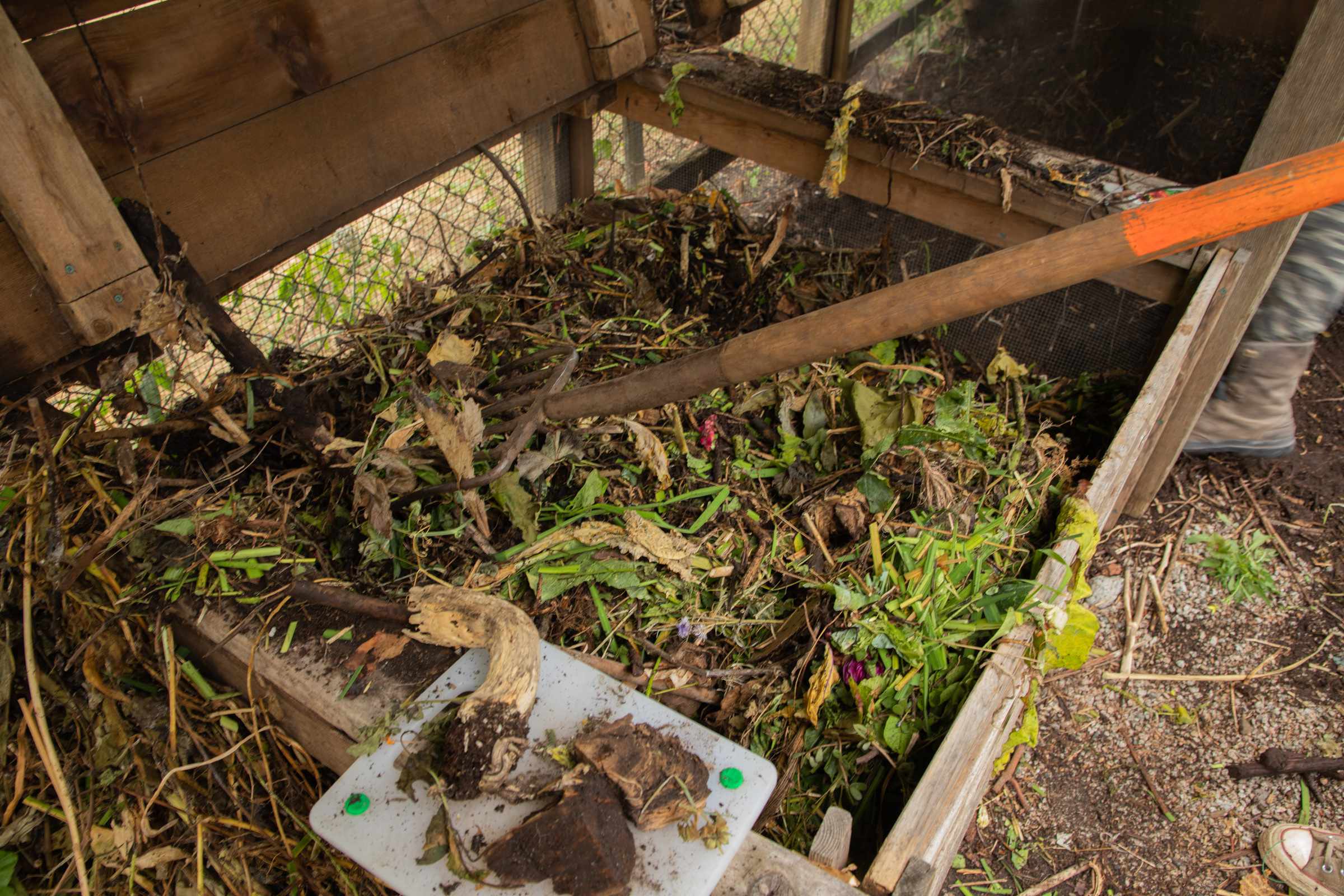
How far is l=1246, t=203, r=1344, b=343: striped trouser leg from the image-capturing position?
107 inches

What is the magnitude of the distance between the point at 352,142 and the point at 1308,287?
9.79 ft

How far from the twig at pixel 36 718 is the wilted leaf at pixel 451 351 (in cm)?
88

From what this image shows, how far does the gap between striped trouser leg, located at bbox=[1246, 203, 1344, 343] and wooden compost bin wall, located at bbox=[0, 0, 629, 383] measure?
2.42m

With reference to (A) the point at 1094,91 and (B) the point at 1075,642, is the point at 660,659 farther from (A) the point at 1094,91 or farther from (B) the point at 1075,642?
(A) the point at 1094,91

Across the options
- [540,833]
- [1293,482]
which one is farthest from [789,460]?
[1293,482]

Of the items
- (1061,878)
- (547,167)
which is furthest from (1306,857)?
(547,167)

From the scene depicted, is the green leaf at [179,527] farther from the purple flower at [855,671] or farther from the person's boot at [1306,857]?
the person's boot at [1306,857]

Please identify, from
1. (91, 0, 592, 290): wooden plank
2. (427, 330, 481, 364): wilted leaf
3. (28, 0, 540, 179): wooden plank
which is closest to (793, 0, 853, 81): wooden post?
(91, 0, 592, 290): wooden plank

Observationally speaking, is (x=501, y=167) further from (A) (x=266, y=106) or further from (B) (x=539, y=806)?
(B) (x=539, y=806)

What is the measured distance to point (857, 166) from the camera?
2600mm

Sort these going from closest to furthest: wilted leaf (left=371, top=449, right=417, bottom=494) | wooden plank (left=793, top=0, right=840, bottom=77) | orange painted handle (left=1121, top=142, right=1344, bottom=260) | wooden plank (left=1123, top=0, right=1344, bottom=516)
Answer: orange painted handle (left=1121, top=142, right=1344, bottom=260) < wilted leaf (left=371, top=449, right=417, bottom=494) < wooden plank (left=1123, top=0, right=1344, bottom=516) < wooden plank (left=793, top=0, right=840, bottom=77)

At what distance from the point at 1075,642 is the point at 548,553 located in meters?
1.20

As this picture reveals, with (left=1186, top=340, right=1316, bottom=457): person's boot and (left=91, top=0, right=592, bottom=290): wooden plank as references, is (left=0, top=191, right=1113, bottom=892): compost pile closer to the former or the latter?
(left=91, top=0, right=592, bottom=290): wooden plank

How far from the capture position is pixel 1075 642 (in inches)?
75.6
